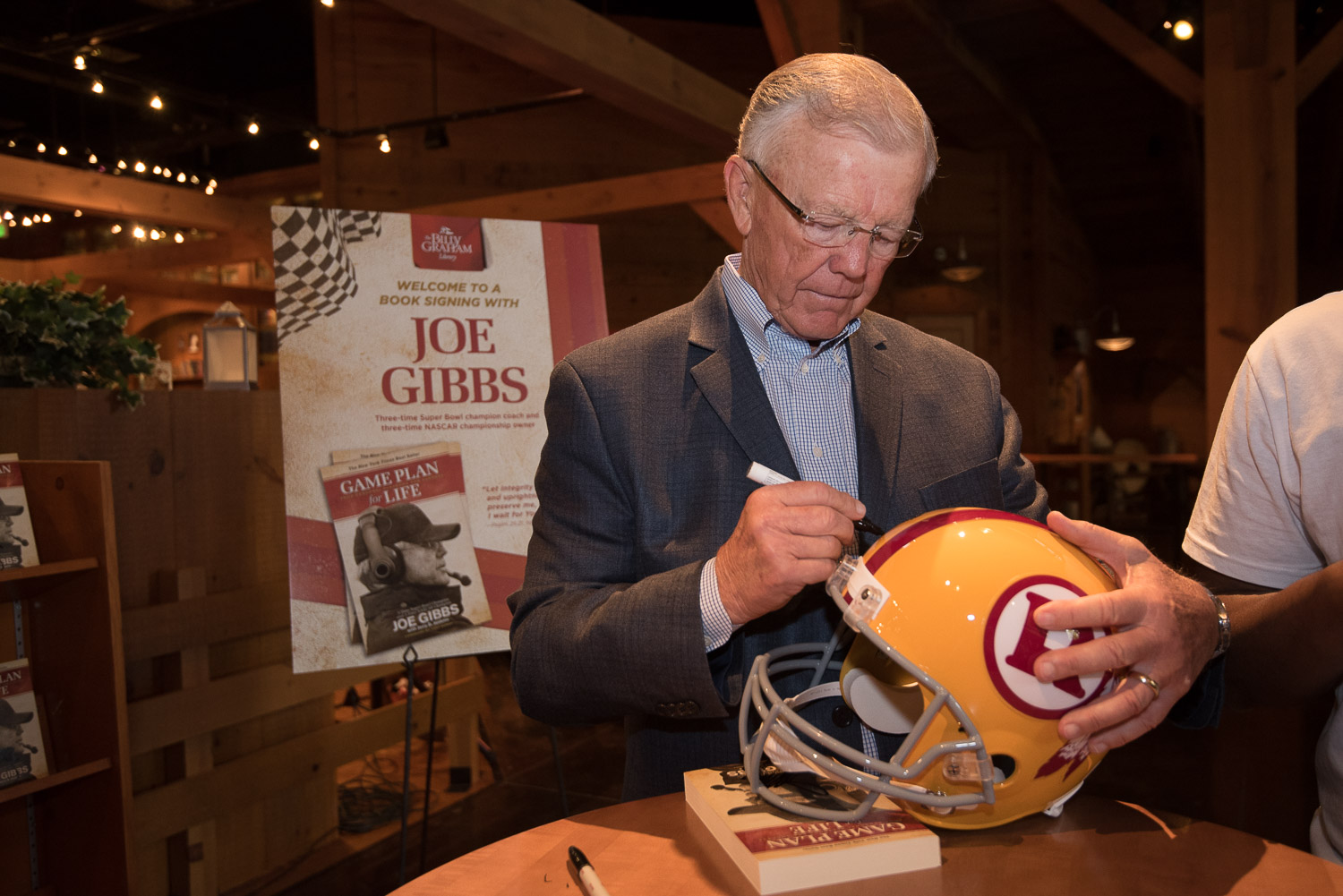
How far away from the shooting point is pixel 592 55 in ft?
11.4

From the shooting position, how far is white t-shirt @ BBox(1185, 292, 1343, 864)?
1095 millimetres

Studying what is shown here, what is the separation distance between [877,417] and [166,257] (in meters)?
9.10

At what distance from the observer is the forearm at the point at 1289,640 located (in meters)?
1.02

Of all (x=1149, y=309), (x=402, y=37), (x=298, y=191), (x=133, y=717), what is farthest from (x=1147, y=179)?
(x=133, y=717)

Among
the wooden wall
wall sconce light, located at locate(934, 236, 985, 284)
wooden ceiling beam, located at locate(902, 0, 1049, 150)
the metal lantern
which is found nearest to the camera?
the wooden wall

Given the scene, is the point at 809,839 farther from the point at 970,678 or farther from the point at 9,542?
the point at 9,542

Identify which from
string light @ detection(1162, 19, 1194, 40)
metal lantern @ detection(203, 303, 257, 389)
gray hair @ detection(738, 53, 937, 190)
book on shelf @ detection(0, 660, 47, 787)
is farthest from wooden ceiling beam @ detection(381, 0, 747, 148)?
string light @ detection(1162, 19, 1194, 40)

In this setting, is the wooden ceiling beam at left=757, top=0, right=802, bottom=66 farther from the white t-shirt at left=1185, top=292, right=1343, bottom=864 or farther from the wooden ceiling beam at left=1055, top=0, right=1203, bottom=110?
the white t-shirt at left=1185, top=292, right=1343, bottom=864

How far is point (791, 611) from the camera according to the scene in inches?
49.4

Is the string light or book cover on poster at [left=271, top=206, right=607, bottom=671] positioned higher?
the string light

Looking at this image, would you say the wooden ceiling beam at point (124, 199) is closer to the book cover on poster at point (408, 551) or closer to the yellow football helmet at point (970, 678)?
the book cover on poster at point (408, 551)

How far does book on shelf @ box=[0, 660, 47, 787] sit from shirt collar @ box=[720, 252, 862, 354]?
2.08m

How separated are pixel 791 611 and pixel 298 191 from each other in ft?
28.8

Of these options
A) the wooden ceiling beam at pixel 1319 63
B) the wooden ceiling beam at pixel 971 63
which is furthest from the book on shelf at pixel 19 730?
the wooden ceiling beam at pixel 1319 63
